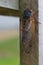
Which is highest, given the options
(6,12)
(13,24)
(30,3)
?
(30,3)

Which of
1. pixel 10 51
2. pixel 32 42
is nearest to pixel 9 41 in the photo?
pixel 10 51

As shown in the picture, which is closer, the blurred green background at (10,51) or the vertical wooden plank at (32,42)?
the blurred green background at (10,51)

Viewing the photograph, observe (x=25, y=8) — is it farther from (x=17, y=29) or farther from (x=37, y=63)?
(x=37, y=63)

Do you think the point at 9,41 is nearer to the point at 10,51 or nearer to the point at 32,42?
the point at 10,51

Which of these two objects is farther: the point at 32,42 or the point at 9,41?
the point at 32,42

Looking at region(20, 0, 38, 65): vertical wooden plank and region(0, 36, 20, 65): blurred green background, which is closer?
region(0, 36, 20, 65): blurred green background

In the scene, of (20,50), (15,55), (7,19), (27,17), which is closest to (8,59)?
(15,55)

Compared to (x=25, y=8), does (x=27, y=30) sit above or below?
below

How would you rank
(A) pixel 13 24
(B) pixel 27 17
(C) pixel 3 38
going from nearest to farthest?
(C) pixel 3 38 → (A) pixel 13 24 → (B) pixel 27 17

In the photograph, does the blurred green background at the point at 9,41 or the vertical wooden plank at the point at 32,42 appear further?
the vertical wooden plank at the point at 32,42

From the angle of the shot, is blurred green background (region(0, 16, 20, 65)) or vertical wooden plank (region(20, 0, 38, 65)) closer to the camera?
blurred green background (region(0, 16, 20, 65))

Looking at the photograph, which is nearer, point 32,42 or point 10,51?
point 10,51
